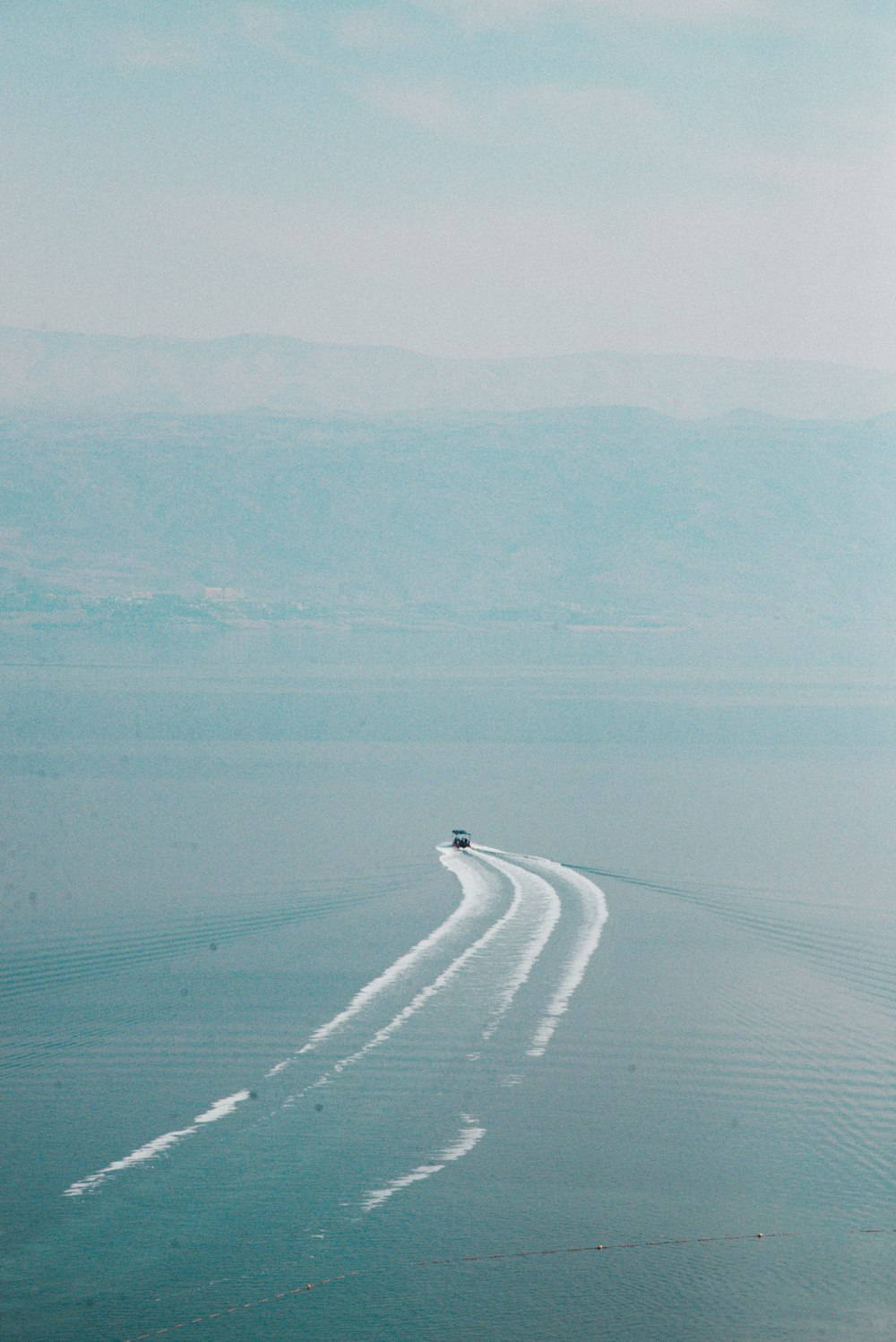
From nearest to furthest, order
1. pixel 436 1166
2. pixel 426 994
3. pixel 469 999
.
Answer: pixel 436 1166 → pixel 469 999 → pixel 426 994

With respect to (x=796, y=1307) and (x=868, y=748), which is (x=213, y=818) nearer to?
(x=796, y=1307)

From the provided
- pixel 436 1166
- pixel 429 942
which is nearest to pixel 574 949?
pixel 429 942

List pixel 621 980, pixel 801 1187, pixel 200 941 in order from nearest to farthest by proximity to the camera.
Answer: pixel 801 1187 < pixel 621 980 < pixel 200 941

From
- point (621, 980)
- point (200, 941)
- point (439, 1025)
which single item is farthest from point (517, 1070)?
point (200, 941)

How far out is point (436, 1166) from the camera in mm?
29969

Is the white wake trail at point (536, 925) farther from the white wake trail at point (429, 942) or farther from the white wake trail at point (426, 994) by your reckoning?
the white wake trail at point (429, 942)

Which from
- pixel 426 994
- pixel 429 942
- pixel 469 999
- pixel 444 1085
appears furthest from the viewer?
pixel 429 942

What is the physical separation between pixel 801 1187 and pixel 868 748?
90.8 meters

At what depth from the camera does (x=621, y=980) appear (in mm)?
42562

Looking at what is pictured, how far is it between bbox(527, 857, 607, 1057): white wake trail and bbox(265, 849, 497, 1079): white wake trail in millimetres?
3077

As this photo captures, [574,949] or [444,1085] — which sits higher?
[574,949]

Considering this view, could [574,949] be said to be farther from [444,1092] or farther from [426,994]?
[444,1092]

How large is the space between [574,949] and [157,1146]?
17.3 meters

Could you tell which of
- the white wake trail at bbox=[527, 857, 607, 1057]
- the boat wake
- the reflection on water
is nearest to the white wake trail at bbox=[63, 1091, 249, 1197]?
the boat wake
